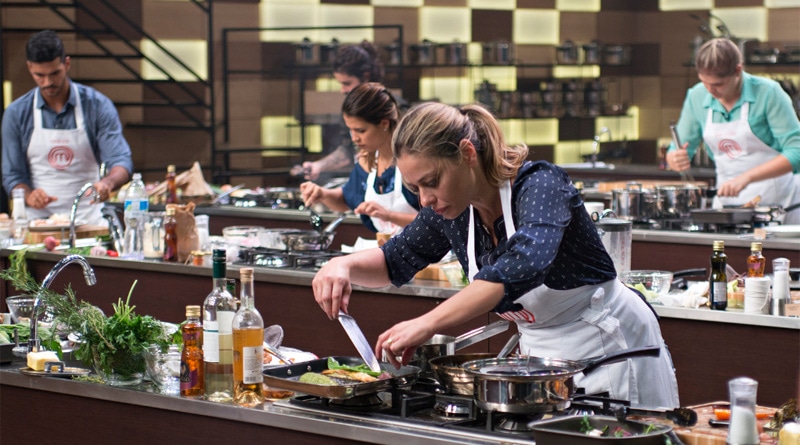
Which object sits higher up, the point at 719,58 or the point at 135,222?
Result: the point at 719,58

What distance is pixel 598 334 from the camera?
2.95m

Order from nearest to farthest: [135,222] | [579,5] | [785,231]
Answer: [135,222], [785,231], [579,5]

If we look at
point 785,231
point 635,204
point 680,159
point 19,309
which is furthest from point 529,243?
point 680,159

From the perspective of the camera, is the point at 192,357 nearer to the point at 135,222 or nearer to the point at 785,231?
the point at 135,222

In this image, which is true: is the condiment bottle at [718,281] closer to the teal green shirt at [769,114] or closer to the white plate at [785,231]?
the white plate at [785,231]

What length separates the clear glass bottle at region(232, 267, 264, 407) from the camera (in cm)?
260

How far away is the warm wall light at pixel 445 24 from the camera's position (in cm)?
1094

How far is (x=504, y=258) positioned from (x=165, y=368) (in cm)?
90

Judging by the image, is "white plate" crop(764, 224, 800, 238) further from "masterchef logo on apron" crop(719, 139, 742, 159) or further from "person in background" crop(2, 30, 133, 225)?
"person in background" crop(2, 30, 133, 225)

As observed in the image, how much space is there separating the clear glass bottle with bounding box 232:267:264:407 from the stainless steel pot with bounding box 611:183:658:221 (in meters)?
3.45

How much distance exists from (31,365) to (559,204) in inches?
57.6

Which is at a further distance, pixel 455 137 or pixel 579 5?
pixel 579 5

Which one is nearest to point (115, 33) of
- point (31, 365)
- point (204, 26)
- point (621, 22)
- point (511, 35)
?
point (204, 26)

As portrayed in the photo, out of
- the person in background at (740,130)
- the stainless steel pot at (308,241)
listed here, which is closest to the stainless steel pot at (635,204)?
the person in background at (740,130)
